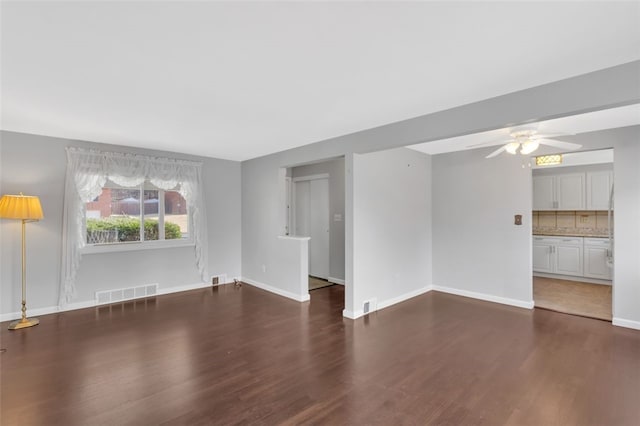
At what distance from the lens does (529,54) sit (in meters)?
2.00

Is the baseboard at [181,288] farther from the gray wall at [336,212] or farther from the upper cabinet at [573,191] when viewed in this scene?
the upper cabinet at [573,191]

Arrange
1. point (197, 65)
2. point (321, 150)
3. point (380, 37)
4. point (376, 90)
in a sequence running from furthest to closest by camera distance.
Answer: point (321, 150) → point (376, 90) → point (197, 65) → point (380, 37)

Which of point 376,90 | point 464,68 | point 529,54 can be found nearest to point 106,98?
point 376,90

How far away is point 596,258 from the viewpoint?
5.85m

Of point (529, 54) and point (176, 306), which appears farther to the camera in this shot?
point (176, 306)

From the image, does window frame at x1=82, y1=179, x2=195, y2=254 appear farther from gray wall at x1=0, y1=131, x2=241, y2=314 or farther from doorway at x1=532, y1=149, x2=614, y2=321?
doorway at x1=532, y1=149, x2=614, y2=321

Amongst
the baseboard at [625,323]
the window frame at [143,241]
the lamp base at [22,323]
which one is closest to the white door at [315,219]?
the window frame at [143,241]

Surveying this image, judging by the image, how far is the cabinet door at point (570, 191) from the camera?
610 centimetres

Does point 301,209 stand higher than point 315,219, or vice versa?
point 301,209

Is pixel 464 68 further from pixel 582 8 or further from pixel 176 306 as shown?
pixel 176 306

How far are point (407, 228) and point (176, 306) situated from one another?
3.86 meters

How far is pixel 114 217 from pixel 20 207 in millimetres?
1233

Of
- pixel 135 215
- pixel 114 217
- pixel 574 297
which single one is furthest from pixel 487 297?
pixel 114 217

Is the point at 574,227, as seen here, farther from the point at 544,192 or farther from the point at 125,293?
the point at 125,293
